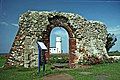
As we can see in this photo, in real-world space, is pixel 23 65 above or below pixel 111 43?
below

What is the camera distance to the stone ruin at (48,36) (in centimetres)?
939

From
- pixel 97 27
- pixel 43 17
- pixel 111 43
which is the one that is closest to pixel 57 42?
pixel 111 43

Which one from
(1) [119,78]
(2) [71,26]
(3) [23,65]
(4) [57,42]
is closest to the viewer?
(1) [119,78]

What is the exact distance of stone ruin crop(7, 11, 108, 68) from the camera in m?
9.39

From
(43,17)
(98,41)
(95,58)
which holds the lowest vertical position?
(95,58)

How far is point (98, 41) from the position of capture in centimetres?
1081

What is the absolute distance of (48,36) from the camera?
1010 centimetres

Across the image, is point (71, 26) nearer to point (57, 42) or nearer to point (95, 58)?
point (95, 58)

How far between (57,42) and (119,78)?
810 cm

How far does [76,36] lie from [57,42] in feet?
14.1

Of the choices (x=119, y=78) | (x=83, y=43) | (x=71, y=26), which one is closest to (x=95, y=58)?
(x=83, y=43)

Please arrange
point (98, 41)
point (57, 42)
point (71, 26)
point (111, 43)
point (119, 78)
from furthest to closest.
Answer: point (57, 42)
point (111, 43)
point (98, 41)
point (71, 26)
point (119, 78)

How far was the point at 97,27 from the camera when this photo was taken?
10922 millimetres

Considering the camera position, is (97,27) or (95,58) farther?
(97,27)
